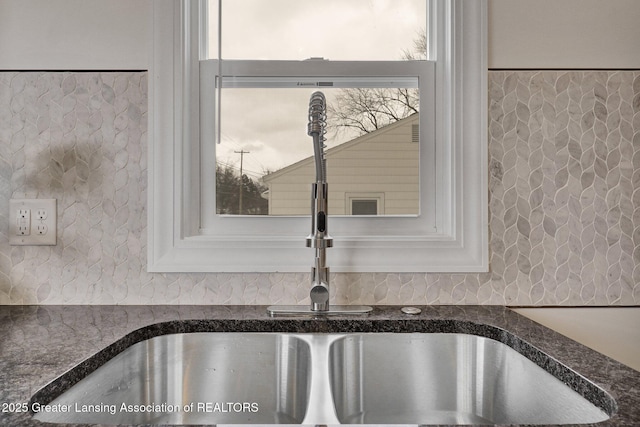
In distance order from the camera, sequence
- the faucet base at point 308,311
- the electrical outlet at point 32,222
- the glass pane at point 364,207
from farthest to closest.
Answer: the glass pane at point 364,207
the electrical outlet at point 32,222
the faucet base at point 308,311

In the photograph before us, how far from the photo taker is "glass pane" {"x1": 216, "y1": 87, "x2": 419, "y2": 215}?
50.1 inches

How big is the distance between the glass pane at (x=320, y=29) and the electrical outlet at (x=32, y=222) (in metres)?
0.61

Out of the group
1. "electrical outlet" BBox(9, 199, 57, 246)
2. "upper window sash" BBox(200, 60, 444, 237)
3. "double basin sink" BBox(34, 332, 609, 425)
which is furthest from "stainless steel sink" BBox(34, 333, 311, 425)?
"electrical outlet" BBox(9, 199, 57, 246)

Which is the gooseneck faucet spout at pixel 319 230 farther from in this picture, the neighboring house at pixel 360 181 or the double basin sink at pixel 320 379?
the neighboring house at pixel 360 181

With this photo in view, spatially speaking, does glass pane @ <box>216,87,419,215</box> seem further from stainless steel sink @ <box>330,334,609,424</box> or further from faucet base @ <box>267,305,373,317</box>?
stainless steel sink @ <box>330,334,609,424</box>

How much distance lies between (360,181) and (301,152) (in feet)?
0.59

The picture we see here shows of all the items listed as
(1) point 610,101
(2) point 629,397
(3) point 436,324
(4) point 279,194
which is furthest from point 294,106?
(2) point 629,397

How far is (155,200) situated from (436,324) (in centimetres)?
74

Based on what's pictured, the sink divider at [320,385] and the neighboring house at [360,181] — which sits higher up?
the neighboring house at [360,181]

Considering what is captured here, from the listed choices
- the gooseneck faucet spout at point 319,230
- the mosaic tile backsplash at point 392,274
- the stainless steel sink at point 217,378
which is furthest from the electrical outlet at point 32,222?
the gooseneck faucet spout at point 319,230

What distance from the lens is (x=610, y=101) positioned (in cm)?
118

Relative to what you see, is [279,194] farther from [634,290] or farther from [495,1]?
[634,290]

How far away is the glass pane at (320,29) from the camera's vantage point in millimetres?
1288

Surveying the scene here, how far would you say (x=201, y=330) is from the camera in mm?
1002
